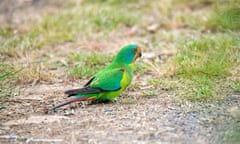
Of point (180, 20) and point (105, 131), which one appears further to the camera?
point (180, 20)

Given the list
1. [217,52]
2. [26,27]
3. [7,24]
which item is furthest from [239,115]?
[7,24]

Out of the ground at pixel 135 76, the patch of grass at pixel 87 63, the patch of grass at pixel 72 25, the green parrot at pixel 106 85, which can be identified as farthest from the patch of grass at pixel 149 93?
the patch of grass at pixel 72 25

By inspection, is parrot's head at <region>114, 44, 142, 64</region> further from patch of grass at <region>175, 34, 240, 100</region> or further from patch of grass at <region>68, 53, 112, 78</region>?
patch of grass at <region>68, 53, 112, 78</region>

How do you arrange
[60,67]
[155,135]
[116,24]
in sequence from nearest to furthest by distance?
[155,135] < [60,67] < [116,24]

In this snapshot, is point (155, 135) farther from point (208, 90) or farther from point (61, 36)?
point (61, 36)

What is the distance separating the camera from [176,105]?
14.8 feet

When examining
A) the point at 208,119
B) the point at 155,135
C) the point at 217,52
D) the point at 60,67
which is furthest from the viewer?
the point at 60,67

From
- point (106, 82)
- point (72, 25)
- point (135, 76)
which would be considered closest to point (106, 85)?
point (106, 82)

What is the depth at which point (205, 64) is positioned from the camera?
5.29m

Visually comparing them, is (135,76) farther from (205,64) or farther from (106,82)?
(106,82)

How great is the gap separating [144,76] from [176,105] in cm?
119

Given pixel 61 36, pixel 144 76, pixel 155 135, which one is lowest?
pixel 155 135

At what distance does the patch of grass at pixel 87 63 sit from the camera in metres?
5.65

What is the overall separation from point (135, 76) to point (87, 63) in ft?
2.23
